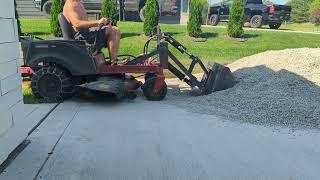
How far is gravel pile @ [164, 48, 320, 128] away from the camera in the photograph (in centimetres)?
583

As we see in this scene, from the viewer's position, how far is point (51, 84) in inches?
259

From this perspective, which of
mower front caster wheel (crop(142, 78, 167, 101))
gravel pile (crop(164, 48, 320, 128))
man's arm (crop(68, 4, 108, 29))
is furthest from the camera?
mower front caster wheel (crop(142, 78, 167, 101))

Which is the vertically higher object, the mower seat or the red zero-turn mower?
the mower seat

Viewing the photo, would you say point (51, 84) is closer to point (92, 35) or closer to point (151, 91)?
point (92, 35)

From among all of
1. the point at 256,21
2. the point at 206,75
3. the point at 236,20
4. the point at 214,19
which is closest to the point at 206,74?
the point at 206,75

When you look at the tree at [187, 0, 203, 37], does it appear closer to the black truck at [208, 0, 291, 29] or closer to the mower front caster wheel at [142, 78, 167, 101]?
the black truck at [208, 0, 291, 29]

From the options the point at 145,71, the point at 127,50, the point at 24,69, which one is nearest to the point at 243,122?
the point at 145,71

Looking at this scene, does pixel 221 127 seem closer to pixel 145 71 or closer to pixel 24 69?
pixel 145 71

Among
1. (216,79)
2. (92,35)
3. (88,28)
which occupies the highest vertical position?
(88,28)

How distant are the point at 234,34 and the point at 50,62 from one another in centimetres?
844

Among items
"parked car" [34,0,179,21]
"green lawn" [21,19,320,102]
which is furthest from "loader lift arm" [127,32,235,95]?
"parked car" [34,0,179,21]

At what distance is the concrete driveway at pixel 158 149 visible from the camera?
149 inches

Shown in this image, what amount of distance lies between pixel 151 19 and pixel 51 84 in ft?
24.1

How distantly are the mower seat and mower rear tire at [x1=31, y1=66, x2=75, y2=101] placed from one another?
60 cm
